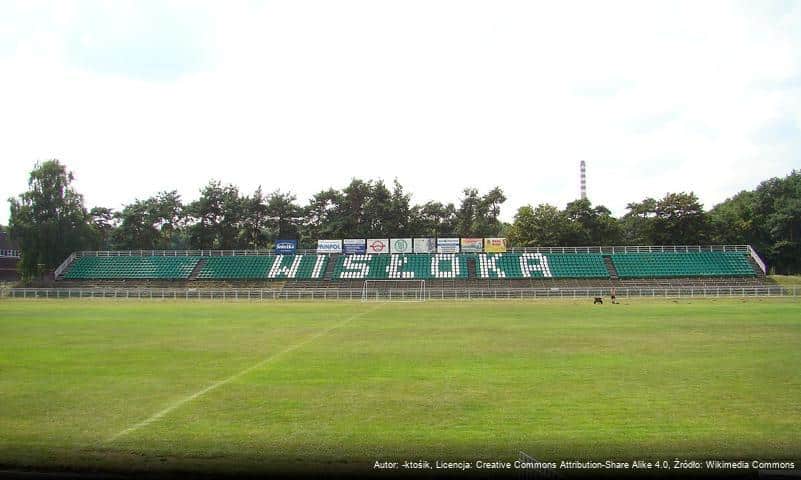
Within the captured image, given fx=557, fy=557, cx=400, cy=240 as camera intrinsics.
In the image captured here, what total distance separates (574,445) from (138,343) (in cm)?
1402

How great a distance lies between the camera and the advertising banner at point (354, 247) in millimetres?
64562

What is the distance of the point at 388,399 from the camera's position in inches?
341

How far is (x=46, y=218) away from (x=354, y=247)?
3233 centimetres

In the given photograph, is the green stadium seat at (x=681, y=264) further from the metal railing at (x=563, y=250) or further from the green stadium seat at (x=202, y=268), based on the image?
the green stadium seat at (x=202, y=268)

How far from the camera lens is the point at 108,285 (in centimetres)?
5838

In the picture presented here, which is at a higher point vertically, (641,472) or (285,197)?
(285,197)

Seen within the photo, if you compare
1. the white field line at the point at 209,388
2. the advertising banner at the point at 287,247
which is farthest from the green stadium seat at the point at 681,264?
the white field line at the point at 209,388

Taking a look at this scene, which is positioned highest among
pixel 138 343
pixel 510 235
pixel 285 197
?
pixel 285 197

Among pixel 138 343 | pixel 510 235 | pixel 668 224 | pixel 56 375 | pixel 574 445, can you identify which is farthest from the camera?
pixel 510 235

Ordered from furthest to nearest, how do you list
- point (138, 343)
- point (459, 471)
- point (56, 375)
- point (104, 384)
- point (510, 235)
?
1. point (510, 235)
2. point (138, 343)
3. point (56, 375)
4. point (104, 384)
5. point (459, 471)

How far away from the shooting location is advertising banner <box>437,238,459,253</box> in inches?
2488

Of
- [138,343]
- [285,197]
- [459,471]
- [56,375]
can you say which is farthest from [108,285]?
[459,471]

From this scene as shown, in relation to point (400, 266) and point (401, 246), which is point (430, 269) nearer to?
point (400, 266)

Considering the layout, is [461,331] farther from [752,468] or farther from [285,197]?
[285,197]
